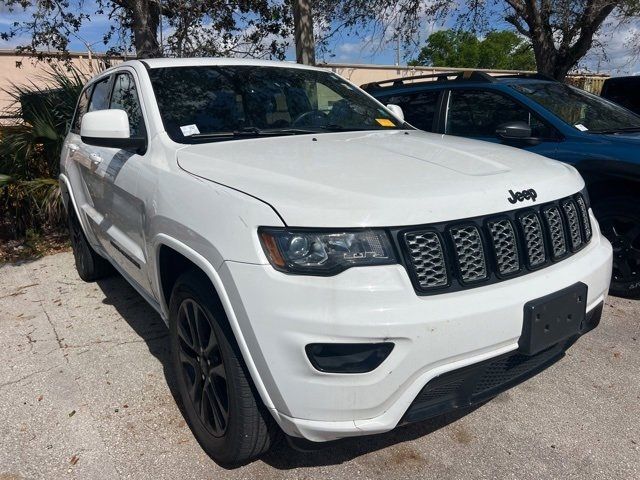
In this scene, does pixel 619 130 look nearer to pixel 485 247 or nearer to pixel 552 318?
pixel 552 318

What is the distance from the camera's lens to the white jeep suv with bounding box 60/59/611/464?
1874mm

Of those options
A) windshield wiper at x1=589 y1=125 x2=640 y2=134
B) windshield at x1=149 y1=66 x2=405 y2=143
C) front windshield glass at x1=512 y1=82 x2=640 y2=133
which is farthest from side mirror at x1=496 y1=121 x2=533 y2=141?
windshield at x1=149 y1=66 x2=405 y2=143

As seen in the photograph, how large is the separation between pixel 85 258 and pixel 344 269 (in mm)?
3676

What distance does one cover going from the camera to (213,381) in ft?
7.79

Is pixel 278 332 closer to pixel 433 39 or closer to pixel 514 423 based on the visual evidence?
pixel 514 423

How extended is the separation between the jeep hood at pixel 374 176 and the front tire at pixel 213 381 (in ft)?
1.69

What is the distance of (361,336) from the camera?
6.00 ft

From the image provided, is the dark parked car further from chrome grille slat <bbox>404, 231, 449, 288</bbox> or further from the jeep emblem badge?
chrome grille slat <bbox>404, 231, 449, 288</bbox>

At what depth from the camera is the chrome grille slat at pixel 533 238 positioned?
2244 mm

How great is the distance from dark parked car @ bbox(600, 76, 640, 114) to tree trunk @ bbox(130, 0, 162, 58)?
659cm

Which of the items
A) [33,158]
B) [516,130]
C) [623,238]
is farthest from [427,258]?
[33,158]

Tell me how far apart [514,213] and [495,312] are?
0.46 meters

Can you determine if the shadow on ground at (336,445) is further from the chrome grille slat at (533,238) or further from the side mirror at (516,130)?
the side mirror at (516,130)

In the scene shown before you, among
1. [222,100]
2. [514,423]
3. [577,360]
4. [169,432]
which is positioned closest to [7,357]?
[169,432]
